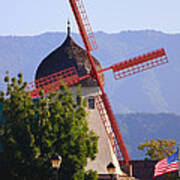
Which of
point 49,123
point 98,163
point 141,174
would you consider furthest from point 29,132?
point 141,174

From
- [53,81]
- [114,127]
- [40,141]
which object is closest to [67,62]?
[53,81]

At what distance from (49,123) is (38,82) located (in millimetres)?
11979

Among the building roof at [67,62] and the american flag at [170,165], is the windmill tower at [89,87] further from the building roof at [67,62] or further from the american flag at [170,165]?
the american flag at [170,165]

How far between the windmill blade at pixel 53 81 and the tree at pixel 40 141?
23.9 ft

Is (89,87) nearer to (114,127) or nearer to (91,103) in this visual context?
(91,103)

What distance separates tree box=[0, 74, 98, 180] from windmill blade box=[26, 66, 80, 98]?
7287 millimetres

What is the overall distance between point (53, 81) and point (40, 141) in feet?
37.5

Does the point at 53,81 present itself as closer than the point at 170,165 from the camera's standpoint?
No

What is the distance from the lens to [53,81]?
60312 mm

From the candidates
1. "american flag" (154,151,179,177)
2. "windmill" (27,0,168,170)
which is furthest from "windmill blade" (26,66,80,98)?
"american flag" (154,151,179,177)

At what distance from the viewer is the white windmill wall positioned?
5879 cm

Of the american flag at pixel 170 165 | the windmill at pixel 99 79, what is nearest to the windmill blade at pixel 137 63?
the windmill at pixel 99 79

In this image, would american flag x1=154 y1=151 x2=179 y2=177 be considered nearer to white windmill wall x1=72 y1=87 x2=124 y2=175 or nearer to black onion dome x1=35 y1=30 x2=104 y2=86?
white windmill wall x1=72 y1=87 x2=124 y2=175

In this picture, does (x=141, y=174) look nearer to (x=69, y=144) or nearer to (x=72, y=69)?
(x=72, y=69)
